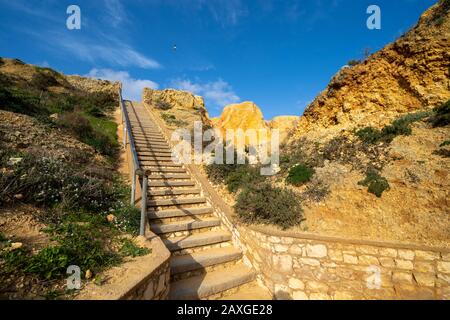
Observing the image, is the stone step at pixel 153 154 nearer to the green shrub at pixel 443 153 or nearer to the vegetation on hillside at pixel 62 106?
the vegetation on hillside at pixel 62 106

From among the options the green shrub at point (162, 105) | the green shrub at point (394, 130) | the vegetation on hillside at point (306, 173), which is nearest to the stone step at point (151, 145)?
the vegetation on hillside at point (306, 173)

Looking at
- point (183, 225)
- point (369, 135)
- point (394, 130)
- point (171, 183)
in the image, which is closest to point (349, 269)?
point (183, 225)

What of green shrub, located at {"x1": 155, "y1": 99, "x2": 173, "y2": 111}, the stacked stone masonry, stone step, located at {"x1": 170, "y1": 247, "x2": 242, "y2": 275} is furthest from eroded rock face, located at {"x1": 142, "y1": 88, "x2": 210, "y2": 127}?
the stacked stone masonry

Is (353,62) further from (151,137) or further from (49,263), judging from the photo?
(49,263)

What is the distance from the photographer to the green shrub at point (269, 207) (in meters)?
4.75

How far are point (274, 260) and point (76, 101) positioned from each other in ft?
51.8

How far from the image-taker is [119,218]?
4539 millimetres

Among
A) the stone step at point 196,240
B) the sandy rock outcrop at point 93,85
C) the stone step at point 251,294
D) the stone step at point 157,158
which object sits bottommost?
the stone step at point 251,294

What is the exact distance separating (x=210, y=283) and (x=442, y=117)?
6.82m

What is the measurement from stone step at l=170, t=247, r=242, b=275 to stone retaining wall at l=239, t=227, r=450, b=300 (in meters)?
0.70

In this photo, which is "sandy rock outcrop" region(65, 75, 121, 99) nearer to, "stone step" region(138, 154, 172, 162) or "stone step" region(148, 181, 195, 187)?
"stone step" region(138, 154, 172, 162)

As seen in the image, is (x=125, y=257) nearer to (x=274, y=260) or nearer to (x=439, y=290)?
(x=274, y=260)

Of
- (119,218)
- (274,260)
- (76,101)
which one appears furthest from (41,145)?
(76,101)

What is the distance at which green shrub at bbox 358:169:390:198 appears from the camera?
4.86 metres
